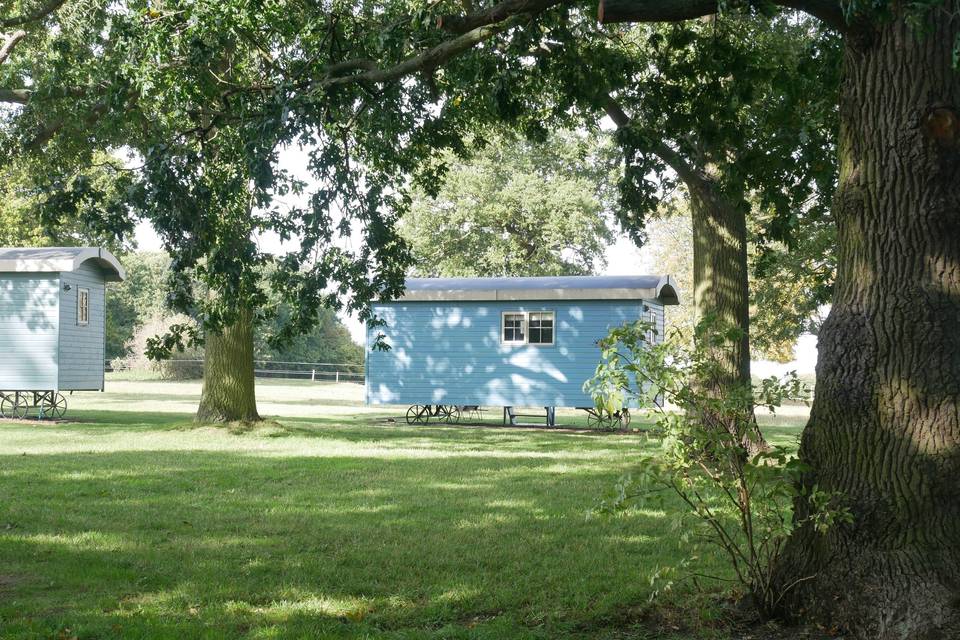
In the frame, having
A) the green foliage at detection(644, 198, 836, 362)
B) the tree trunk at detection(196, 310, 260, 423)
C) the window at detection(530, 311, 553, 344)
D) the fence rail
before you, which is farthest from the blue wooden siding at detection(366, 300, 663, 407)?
the fence rail

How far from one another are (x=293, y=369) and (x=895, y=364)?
50202mm

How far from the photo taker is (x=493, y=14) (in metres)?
5.42

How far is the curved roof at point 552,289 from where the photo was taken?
2031cm

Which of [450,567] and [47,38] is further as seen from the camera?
[47,38]

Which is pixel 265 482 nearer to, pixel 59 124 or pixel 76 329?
pixel 59 124

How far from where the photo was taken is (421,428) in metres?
20.1

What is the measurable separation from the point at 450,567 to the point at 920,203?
3.52 metres

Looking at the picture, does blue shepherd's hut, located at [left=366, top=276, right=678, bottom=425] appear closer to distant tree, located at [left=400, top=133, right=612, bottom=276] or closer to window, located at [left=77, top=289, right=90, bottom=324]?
window, located at [left=77, top=289, right=90, bottom=324]

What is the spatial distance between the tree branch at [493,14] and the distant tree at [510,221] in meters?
30.7

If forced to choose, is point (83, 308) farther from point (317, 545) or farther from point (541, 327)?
point (317, 545)

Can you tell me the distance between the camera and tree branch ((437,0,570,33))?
17.2 feet

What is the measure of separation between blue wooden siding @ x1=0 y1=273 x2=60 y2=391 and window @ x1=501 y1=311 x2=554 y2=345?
9492 millimetres

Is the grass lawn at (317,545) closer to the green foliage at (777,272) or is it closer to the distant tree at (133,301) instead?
the green foliage at (777,272)

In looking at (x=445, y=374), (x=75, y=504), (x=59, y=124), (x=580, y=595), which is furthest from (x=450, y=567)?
(x=445, y=374)
